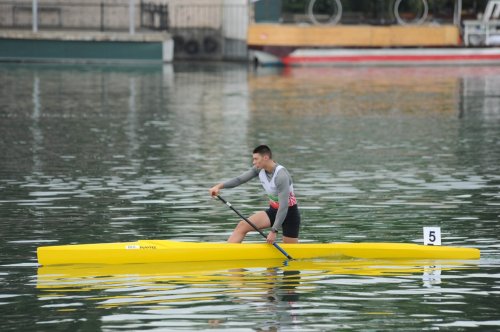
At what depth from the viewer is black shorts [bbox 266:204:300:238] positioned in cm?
1986

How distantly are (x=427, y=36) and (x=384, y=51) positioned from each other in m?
2.49

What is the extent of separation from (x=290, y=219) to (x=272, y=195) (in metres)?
0.49

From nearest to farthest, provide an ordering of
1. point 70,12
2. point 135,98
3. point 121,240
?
point 121,240 → point 135,98 → point 70,12

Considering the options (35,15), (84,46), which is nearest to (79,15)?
(84,46)

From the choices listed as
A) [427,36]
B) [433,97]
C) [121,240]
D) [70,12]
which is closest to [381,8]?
[427,36]

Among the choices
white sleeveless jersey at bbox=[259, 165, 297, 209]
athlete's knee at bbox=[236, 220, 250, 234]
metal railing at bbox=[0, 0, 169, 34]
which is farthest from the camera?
metal railing at bbox=[0, 0, 169, 34]

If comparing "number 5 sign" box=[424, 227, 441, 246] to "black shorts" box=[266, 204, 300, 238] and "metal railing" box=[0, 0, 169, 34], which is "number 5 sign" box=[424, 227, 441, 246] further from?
"metal railing" box=[0, 0, 169, 34]

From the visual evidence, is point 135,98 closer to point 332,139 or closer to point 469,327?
point 332,139

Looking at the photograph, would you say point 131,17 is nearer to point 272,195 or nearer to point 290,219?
point 290,219

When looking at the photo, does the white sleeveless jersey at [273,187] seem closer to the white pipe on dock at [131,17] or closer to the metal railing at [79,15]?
the white pipe on dock at [131,17]

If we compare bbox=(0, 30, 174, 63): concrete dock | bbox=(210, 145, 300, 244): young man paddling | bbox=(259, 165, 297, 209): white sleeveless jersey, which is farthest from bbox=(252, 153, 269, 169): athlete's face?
bbox=(0, 30, 174, 63): concrete dock

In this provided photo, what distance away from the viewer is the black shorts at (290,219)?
65.2 ft

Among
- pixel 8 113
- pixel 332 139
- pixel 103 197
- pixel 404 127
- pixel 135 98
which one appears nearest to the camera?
pixel 103 197

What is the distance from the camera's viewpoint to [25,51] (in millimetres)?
69938
